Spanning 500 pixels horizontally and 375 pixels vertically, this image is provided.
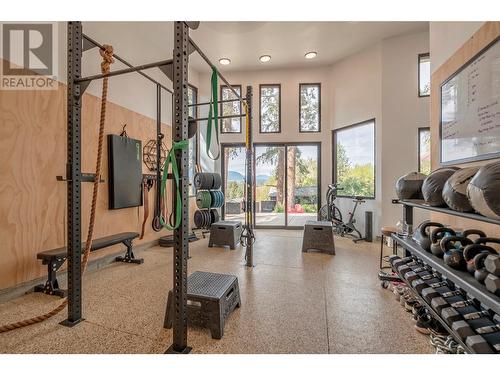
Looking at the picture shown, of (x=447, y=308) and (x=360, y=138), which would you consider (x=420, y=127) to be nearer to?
(x=360, y=138)

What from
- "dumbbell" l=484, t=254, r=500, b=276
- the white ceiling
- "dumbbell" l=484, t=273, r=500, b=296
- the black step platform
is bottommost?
the black step platform

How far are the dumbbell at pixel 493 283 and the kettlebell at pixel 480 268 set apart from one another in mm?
59

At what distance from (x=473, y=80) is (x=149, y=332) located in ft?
11.3

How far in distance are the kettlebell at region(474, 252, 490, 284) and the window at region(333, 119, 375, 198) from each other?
168 inches

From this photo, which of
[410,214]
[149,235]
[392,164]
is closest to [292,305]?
[410,214]

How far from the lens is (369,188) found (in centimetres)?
557

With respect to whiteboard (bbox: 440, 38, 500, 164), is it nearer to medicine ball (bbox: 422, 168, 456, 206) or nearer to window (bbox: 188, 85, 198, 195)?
medicine ball (bbox: 422, 168, 456, 206)

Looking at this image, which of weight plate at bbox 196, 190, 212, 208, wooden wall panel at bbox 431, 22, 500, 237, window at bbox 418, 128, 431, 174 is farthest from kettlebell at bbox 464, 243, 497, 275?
weight plate at bbox 196, 190, 212, 208

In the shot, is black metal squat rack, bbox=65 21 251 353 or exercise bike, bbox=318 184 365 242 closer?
black metal squat rack, bbox=65 21 251 353

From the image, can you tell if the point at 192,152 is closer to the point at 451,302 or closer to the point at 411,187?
the point at 411,187

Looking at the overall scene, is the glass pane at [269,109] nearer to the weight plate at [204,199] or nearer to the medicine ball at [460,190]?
the weight plate at [204,199]

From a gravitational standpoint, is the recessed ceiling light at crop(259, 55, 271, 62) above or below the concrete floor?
above

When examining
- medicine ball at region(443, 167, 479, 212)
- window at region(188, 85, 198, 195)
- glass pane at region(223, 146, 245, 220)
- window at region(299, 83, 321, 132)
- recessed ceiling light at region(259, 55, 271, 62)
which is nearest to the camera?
medicine ball at region(443, 167, 479, 212)

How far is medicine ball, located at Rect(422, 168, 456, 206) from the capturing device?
5.80 ft
